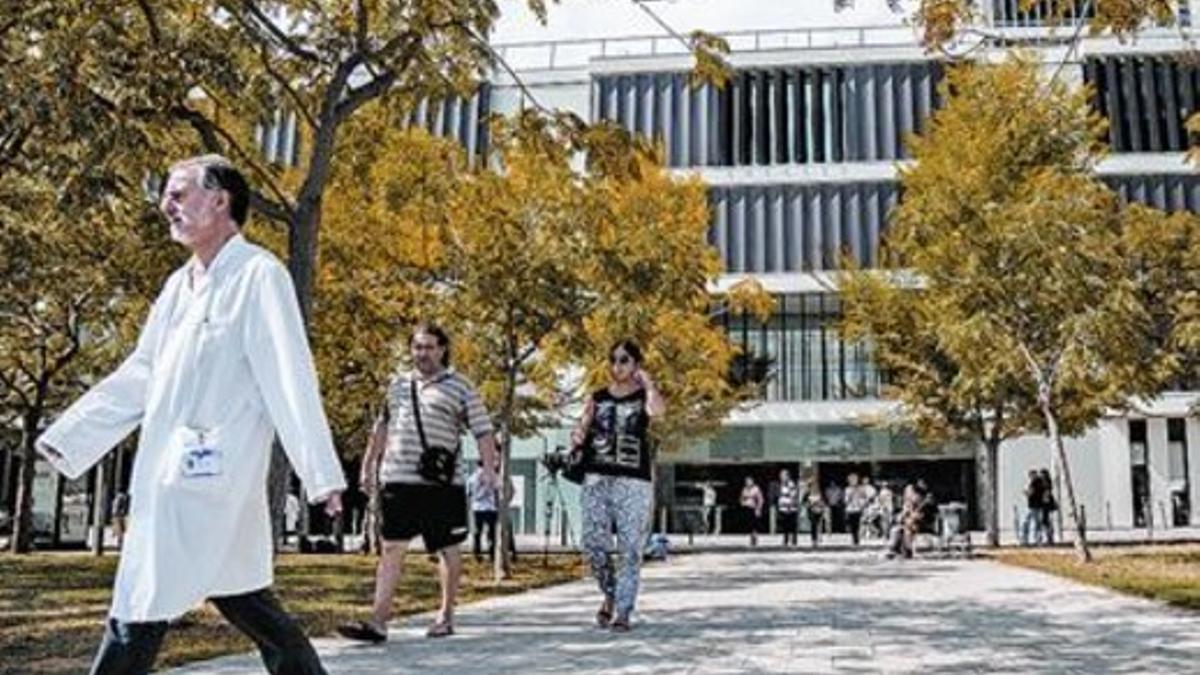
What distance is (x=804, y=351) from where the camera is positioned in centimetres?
4509

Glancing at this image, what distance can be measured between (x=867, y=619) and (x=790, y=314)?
35.8m

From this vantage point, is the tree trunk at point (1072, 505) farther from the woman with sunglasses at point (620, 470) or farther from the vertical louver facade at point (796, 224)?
the vertical louver facade at point (796, 224)

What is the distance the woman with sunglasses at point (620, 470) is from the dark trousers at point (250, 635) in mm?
4959

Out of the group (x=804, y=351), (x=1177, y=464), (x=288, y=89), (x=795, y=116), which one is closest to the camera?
(x=288, y=89)

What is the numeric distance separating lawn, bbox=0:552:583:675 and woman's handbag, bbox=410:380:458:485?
1428 millimetres

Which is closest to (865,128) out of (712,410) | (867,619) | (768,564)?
(712,410)

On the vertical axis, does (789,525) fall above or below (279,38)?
below

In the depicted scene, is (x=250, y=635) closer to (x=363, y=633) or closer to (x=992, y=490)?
(x=363, y=633)

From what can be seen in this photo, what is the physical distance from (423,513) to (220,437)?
14.6 feet

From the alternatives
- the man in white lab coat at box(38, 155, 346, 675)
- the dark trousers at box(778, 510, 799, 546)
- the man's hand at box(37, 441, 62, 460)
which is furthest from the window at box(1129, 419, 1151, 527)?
the man's hand at box(37, 441, 62, 460)

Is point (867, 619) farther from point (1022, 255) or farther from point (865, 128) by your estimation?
point (865, 128)

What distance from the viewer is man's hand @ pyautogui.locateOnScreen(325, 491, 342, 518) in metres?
3.70

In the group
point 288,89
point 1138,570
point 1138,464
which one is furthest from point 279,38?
point 1138,464

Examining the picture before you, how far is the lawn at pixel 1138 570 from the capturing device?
1199 centimetres
